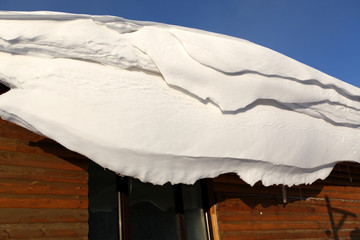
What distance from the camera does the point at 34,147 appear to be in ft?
12.3

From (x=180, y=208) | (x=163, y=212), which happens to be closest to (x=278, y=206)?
(x=180, y=208)

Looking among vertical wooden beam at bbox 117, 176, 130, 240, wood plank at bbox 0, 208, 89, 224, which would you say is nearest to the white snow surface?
wood plank at bbox 0, 208, 89, 224

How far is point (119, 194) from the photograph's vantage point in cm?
418

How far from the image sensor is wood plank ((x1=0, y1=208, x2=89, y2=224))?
11.1 ft

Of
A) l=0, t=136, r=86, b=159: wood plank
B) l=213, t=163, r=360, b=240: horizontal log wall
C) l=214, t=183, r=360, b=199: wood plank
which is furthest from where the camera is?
l=214, t=183, r=360, b=199: wood plank

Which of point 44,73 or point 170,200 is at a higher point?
point 44,73

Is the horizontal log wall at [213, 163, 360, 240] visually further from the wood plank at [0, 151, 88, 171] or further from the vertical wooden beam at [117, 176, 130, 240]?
the wood plank at [0, 151, 88, 171]

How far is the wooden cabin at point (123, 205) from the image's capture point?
354cm

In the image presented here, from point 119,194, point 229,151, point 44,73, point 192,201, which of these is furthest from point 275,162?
point 44,73

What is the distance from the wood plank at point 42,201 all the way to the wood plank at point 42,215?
4 centimetres

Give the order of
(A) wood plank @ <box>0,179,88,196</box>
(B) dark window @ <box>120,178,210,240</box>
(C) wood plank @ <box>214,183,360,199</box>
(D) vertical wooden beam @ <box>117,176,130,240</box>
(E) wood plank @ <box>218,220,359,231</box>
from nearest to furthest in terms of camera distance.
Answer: (A) wood plank @ <box>0,179,88,196</box>, (D) vertical wooden beam @ <box>117,176,130,240</box>, (B) dark window @ <box>120,178,210,240</box>, (E) wood plank @ <box>218,220,359,231</box>, (C) wood plank @ <box>214,183,360,199</box>

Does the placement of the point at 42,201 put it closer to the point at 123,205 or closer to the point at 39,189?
the point at 39,189

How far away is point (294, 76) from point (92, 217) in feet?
8.73

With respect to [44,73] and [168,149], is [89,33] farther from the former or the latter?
[168,149]
